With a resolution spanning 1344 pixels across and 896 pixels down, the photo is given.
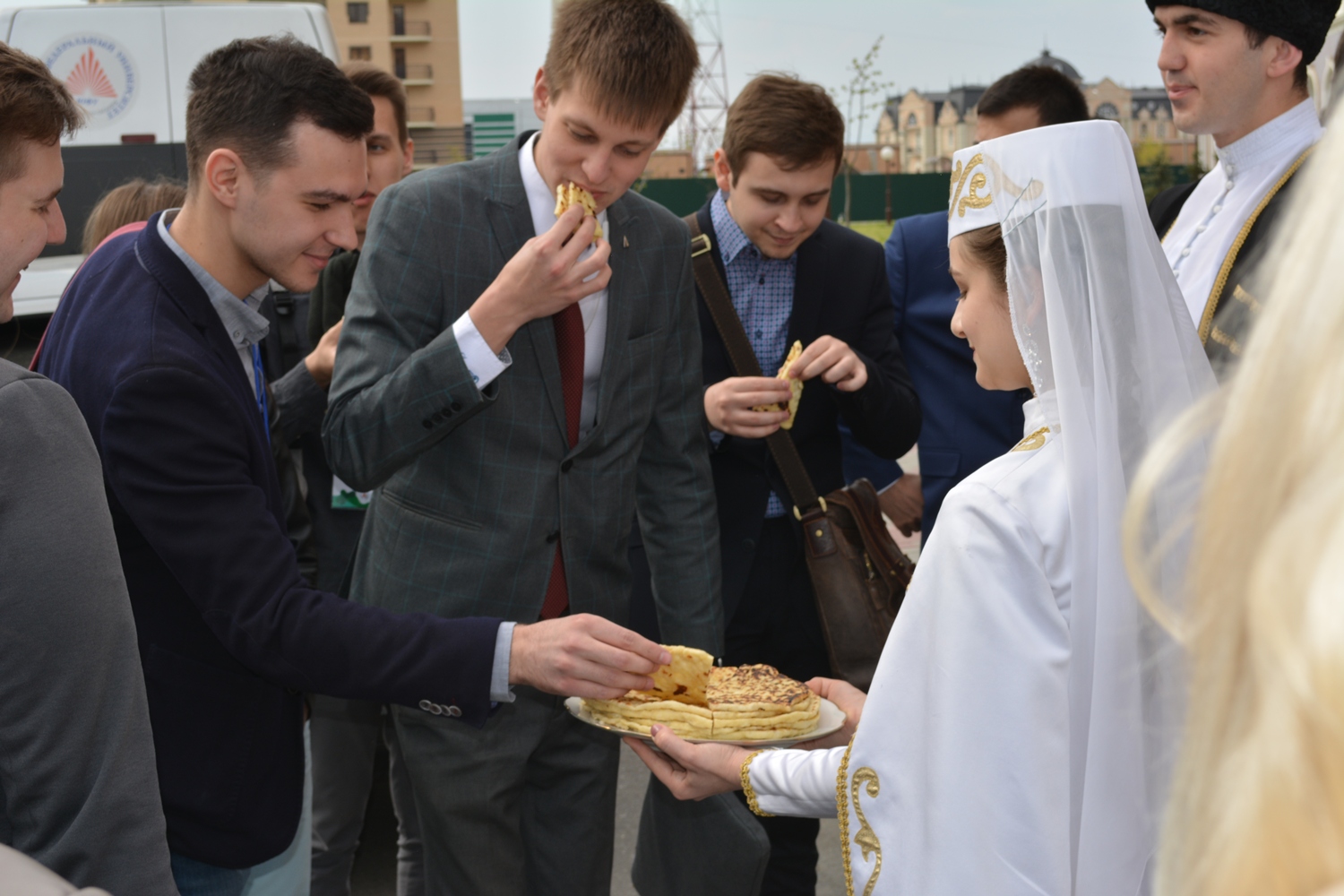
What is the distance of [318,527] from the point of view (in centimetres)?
395

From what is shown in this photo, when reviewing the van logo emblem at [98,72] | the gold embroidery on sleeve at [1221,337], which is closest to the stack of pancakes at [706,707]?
the gold embroidery on sleeve at [1221,337]

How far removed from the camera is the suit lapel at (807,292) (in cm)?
370

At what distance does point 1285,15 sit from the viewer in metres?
2.92

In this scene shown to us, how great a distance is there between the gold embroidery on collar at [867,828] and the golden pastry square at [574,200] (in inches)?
54.4

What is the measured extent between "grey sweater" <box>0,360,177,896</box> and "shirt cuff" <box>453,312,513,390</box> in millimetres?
998

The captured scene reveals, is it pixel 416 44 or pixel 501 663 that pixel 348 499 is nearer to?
pixel 501 663

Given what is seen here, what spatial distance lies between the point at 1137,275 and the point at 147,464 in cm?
175

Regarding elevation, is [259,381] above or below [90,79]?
below

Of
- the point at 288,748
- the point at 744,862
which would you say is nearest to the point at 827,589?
the point at 744,862

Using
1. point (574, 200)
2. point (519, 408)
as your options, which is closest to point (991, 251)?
point (574, 200)

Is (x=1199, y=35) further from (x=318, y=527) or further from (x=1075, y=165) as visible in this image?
(x=318, y=527)

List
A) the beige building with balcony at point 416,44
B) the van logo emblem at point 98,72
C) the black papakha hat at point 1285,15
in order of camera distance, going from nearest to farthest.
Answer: the black papakha hat at point 1285,15 → the van logo emblem at point 98,72 → the beige building with balcony at point 416,44

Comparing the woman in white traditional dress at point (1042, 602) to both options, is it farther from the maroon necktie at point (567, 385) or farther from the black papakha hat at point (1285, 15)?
the black papakha hat at point (1285, 15)

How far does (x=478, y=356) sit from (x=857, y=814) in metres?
1.25
